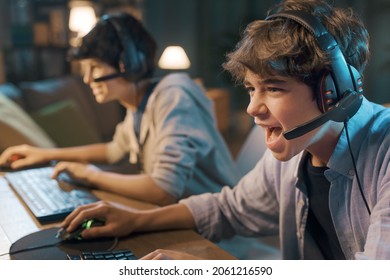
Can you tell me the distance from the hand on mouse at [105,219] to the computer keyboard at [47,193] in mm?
98

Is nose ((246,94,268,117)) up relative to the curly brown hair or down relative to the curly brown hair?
down

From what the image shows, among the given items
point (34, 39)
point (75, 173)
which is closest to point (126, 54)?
point (75, 173)

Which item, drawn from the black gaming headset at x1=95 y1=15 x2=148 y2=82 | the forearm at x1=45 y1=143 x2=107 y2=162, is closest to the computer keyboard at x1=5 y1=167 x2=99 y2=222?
the forearm at x1=45 y1=143 x2=107 y2=162

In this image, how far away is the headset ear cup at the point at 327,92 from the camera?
0.89 m

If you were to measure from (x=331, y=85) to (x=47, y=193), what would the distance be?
2.49 ft

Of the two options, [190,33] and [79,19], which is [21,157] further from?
[79,19]

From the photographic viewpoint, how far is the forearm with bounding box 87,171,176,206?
1337mm

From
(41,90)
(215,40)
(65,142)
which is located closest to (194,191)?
(215,40)

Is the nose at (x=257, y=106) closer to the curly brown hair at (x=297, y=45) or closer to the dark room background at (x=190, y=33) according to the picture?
the curly brown hair at (x=297, y=45)

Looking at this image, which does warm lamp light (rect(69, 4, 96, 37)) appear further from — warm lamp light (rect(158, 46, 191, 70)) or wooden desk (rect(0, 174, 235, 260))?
wooden desk (rect(0, 174, 235, 260))

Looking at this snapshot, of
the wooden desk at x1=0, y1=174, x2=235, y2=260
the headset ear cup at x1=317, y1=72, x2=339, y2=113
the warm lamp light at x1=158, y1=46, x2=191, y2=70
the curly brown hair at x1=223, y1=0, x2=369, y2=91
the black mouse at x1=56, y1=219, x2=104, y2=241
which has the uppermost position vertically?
the curly brown hair at x1=223, y1=0, x2=369, y2=91

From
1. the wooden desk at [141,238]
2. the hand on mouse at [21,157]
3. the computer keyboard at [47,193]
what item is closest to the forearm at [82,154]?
the hand on mouse at [21,157]
